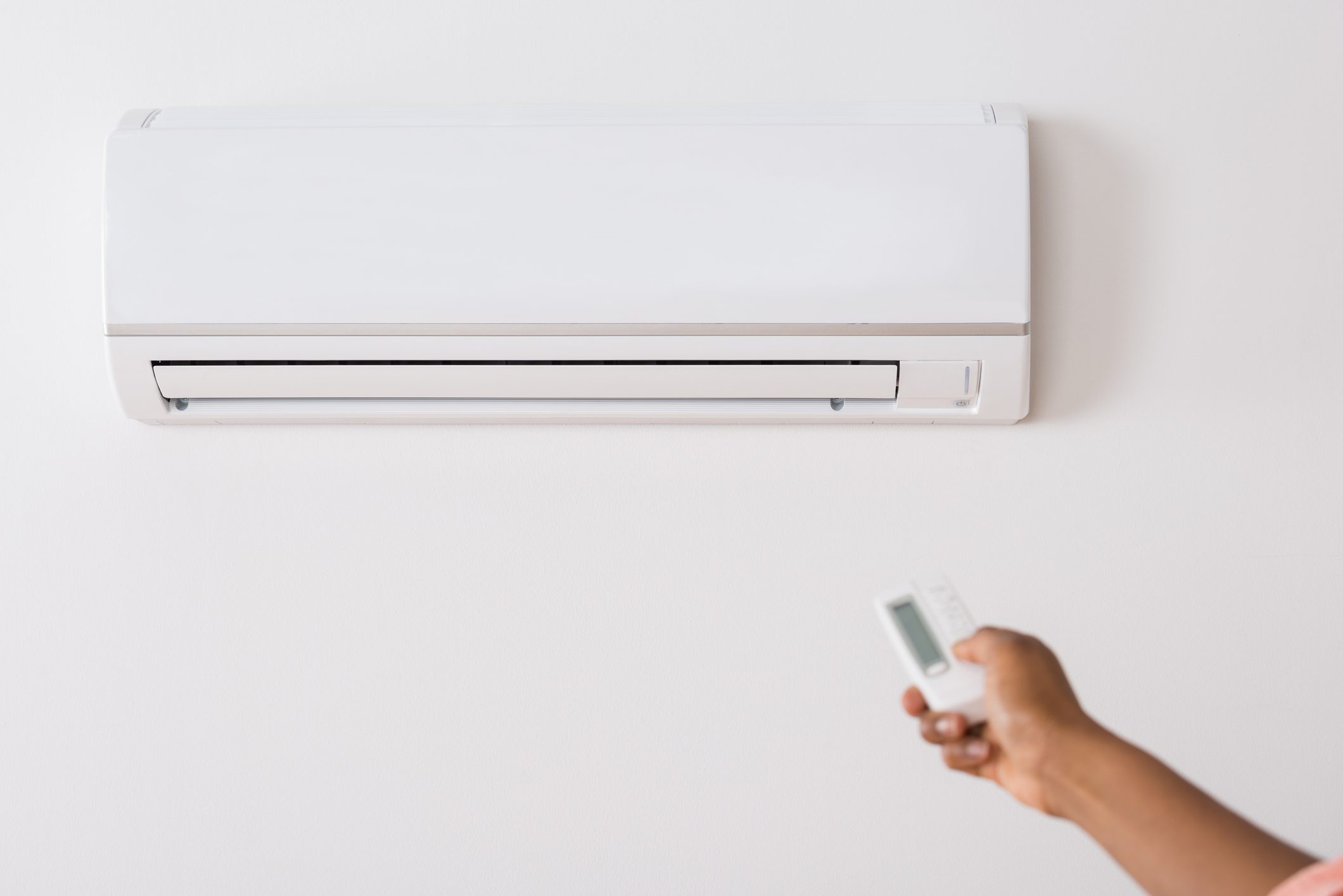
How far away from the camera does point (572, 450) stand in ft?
3.44

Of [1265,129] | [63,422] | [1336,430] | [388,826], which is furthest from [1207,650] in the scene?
[63,422]

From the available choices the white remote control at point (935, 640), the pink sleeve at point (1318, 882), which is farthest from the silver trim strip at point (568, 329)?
the pink sleeve at point (1318, 882)

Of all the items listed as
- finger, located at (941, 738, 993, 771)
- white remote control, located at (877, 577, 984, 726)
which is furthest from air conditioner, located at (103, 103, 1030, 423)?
finger, located at (941, 738, 993, 771)

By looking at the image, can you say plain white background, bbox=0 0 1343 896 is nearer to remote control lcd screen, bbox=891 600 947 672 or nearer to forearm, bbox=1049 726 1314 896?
remote control lcd screen, bbox=891 600 947 672

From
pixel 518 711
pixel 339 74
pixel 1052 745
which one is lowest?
pixel 1052 745

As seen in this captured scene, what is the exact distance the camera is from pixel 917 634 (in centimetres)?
74

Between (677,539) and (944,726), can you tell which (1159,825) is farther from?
(677,539)

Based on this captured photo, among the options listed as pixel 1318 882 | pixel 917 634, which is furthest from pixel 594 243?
pixel 1318 882

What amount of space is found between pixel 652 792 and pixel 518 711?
0.57 feet

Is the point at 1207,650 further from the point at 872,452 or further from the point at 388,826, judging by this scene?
the point at 388,826

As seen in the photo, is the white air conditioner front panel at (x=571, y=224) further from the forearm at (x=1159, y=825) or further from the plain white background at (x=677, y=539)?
the forearm at (x=1159, y=825)

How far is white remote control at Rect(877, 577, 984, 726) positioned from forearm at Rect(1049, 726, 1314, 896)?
75 mm

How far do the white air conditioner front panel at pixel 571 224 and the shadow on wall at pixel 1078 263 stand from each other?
95 mm

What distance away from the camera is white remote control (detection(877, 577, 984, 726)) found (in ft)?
2.31
